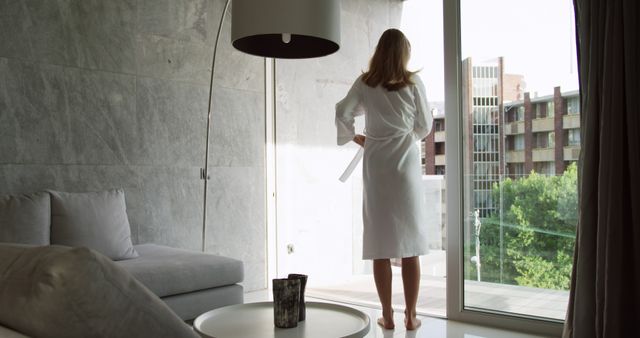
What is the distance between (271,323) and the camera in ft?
7.17

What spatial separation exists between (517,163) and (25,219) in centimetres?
275

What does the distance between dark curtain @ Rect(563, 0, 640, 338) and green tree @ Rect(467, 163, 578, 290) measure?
470 millimetres

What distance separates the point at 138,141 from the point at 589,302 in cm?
289

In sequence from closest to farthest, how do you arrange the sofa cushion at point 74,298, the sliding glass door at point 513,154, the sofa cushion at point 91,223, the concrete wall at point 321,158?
the sofa cushion at point 74,298 < the sofa cushion at point 91,223 < the sliding glass door at point 513,154 < the concrete wall at point 321,158

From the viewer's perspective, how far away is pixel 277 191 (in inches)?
191

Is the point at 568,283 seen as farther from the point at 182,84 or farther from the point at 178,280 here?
the point at 182,84

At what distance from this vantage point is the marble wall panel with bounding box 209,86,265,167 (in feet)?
14.6

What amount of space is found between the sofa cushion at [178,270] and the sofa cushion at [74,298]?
2.15m

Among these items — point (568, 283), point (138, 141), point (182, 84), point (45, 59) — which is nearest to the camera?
point (568, 283)

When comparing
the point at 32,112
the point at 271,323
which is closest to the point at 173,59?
the point at 32,112

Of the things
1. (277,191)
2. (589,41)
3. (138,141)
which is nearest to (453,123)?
(589,41)

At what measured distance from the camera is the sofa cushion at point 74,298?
79cm

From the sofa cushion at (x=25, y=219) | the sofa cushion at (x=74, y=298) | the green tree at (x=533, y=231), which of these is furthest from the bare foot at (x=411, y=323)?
the sofa cushion at (x=74, y=298)

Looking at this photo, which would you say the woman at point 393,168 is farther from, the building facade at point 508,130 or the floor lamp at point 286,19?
the floor lamp at point 286,19
